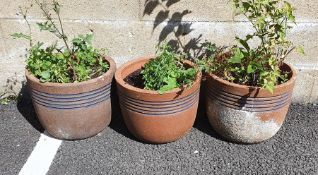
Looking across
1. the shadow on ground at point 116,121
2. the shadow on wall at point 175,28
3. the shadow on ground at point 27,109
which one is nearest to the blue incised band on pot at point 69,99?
the shadow on ground at point 116,121

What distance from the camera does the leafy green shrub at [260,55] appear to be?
305cm

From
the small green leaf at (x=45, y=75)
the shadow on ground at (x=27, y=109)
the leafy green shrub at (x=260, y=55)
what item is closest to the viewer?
the leafy green shrub at (x=260, y=55)

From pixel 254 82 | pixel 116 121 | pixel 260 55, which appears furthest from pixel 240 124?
pixel 116 121

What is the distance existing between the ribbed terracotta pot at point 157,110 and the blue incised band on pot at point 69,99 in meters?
0.21

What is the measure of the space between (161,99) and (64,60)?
0.95m

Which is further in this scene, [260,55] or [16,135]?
[16,135]

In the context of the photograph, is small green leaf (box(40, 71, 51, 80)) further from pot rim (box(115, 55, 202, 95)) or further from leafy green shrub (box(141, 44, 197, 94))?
leafy green shrub (box(141, 44, 197, 94))

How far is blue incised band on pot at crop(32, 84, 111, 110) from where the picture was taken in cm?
325

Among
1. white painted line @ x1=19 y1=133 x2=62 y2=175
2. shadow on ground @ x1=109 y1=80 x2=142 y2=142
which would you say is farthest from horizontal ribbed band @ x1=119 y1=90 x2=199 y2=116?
white painted line @ x1=19 y1=133 x2=62 y2=175

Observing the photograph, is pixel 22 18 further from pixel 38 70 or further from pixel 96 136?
pixel 96 136

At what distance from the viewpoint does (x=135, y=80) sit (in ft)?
11.5

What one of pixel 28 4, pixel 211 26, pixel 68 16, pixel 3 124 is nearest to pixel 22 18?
pixel 28 4

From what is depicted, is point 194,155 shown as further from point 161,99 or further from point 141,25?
point 141,25

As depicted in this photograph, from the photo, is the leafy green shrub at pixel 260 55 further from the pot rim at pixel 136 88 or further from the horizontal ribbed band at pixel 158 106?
the horizontal ribbed band at pixel 158 106
